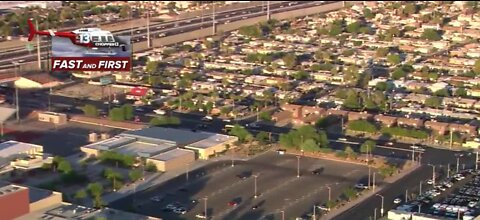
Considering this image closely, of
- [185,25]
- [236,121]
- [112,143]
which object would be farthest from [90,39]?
[185,25]

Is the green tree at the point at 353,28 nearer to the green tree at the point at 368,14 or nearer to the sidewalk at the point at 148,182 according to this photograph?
the green tree at the point at 368,14

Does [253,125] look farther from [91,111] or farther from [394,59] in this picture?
[394,59]

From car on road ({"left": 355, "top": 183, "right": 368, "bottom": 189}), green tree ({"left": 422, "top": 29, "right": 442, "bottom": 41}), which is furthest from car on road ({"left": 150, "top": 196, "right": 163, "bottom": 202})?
green tree ({"left": 422, "top": 29, "right": 442, "bottom": 41})

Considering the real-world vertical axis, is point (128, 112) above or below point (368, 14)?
below

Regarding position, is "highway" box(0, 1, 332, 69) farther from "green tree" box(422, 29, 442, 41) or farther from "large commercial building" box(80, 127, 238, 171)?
"green tree" box(422, 29, 442, 41)

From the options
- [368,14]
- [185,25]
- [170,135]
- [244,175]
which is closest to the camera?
[244,175]

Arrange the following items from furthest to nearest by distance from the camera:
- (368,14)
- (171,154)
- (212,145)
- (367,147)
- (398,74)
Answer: (368,14), (398,74), (212,145), (367,147), (171,154)
